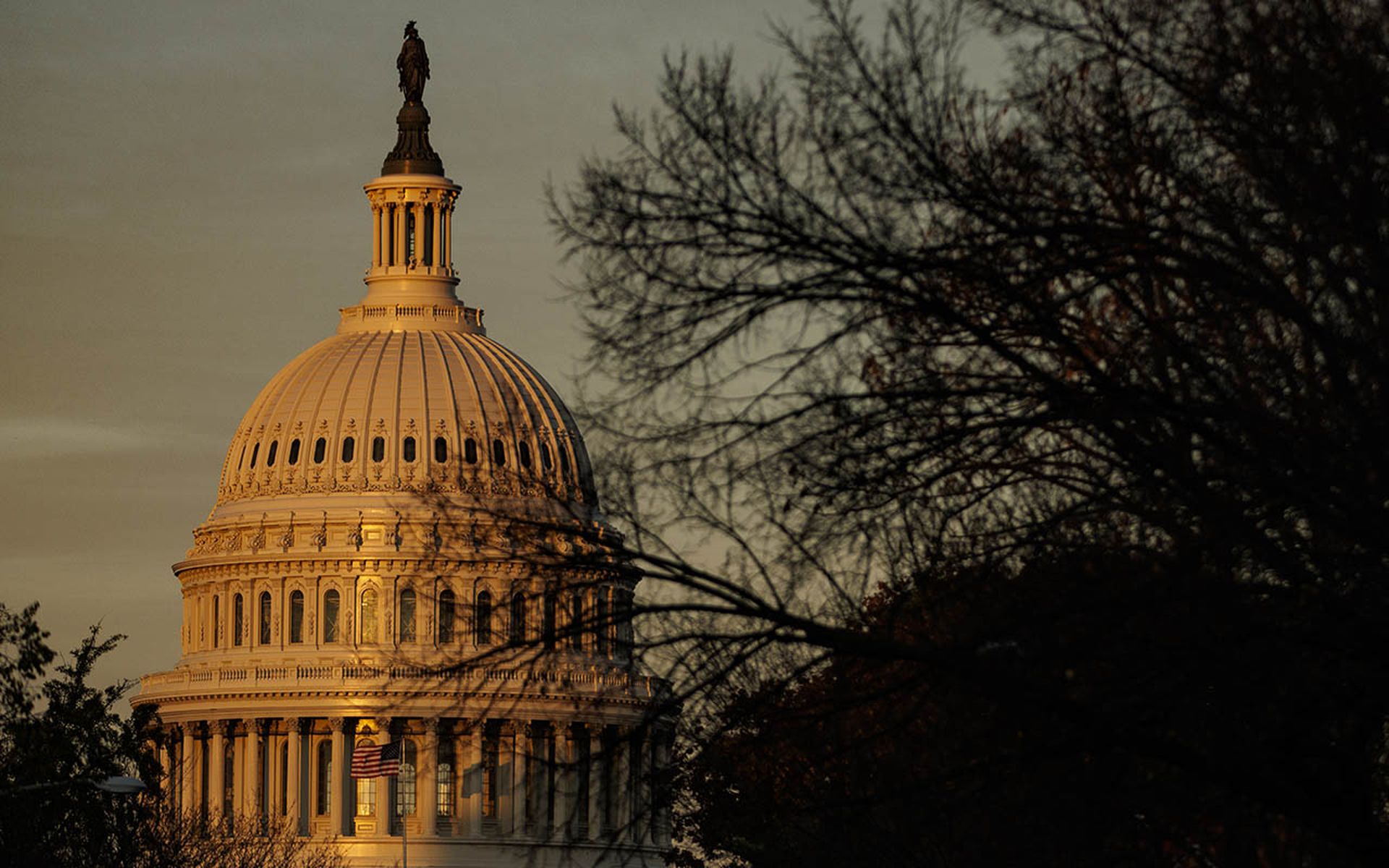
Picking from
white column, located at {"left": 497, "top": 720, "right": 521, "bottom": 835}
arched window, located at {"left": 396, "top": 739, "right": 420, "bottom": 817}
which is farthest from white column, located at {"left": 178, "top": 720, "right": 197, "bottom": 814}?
white column, located at {"left": 497, "top": 720, "right": 521, "bottom": 835}

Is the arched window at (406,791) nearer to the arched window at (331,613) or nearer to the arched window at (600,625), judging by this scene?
the arched window at (331,613)

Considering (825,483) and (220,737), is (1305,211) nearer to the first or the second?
(825,483)

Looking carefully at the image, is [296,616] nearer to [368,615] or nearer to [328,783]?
[368,615]

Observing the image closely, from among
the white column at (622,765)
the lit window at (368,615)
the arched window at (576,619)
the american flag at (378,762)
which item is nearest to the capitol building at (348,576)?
the lit window at (368,615)

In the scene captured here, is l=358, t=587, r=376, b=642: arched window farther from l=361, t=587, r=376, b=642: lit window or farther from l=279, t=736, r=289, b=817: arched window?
l=279, t=736, r=289, b=817: arched window

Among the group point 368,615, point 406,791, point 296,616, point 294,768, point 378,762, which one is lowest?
point 378,762

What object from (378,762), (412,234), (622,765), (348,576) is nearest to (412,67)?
(412,234)

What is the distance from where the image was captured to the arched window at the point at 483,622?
19688mm

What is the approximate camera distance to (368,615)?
6363 inches

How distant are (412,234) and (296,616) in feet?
74.3

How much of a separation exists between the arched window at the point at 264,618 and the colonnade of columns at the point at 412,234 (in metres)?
19.7

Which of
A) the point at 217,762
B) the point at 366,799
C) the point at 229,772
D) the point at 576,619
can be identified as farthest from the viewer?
the point at 229,772

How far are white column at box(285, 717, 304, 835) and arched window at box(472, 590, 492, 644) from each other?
138m

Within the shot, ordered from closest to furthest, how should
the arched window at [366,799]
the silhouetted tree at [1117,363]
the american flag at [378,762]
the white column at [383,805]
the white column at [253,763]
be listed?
the silhouetted tree at [1117,363], the american flag at [378,762], the white column at [253,763], the white column at [383,805], the arched window at [366,799]
